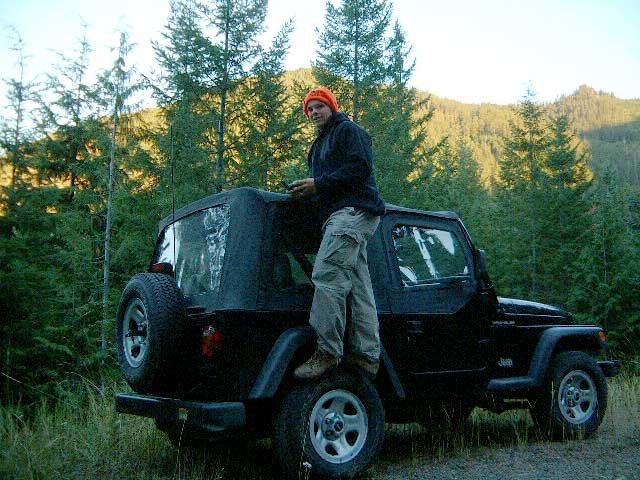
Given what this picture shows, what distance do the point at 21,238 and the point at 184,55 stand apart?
7.63 metres

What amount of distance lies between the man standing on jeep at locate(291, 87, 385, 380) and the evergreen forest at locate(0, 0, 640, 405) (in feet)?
19.1

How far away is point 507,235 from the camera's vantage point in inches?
907

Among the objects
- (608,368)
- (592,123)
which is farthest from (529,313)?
(592,123)

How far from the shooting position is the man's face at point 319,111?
4449mm

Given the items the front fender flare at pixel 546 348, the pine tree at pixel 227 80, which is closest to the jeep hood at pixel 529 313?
the front fender flare at pixel 546 348

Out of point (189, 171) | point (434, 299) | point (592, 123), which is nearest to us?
point (434, 299)

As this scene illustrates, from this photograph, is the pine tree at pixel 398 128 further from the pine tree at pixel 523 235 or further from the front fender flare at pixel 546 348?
the front fender flare at pixel 546 348

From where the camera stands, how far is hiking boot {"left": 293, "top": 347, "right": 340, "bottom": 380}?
3.81m

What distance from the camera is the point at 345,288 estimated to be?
3963 mm

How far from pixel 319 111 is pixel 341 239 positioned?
3.58ft

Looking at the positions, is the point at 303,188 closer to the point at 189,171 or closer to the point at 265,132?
the point at 189,171

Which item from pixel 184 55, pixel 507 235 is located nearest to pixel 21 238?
pixel 184 55

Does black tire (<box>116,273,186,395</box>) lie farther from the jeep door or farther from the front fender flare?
the front fender flare

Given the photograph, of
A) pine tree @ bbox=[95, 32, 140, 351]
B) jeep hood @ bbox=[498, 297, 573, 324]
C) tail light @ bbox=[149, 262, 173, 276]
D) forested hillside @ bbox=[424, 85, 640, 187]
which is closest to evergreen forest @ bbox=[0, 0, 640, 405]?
pine tree @ bbox=[95, 32, 140, 351]
